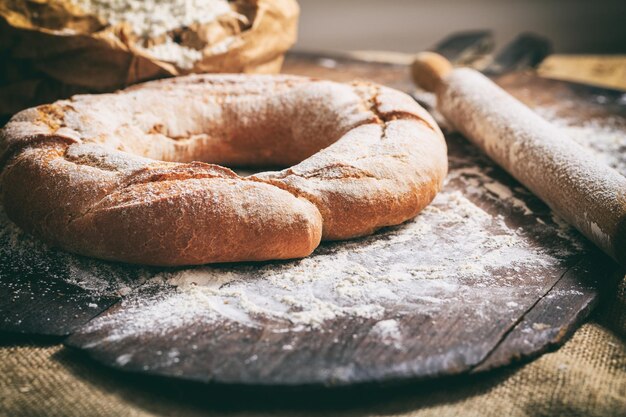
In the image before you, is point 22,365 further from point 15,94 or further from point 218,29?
A: point 218,29

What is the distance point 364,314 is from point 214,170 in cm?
58

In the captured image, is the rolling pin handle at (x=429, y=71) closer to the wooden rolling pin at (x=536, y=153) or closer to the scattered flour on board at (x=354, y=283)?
the wooden rolling pin at (x=536, y=153)

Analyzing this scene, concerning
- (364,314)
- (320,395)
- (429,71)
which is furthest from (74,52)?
(320,395)

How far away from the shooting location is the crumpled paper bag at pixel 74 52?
222 centimetres

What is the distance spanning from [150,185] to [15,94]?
1131 mm

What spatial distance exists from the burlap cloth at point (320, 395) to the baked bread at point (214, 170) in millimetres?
360

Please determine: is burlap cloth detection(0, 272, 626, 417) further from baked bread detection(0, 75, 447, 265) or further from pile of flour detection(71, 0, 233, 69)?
pile of flour detection(71, 0, 233, 69)

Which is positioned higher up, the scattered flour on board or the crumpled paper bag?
the crumpled paper bag

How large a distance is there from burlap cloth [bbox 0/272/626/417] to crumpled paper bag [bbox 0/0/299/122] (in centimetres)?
134

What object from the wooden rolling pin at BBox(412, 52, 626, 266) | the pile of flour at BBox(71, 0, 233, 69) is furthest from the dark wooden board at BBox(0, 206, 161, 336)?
the wooden rolling pin at BBox(412, 52, 626, 266)

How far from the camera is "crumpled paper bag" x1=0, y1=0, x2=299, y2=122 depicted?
7.30ft

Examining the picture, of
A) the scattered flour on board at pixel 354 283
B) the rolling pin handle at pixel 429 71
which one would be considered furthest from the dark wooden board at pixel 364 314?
the rolling pin handle at pixel 429 71

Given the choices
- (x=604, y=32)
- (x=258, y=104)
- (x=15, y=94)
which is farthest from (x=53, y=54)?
(x=604, y=32)

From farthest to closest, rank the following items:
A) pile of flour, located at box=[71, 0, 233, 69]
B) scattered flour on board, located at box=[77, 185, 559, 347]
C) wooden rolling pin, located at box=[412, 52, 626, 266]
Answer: pile of flour, located at box=[71, 0, 233, 69]
wooden rolling pin, located at box=[412, 52, 626, 266]
scattered flour on board, located at box=[77, 185, 559, 347]
